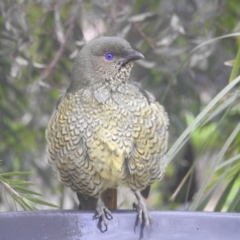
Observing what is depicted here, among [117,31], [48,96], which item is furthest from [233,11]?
[48,96]

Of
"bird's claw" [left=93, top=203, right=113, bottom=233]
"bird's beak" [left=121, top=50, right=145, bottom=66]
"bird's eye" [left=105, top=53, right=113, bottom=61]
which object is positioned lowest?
"bird's claw" [left=93, top=203, right=113, bottom=233]

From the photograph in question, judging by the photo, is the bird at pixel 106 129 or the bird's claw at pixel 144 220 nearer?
the bird's claw at pixel 144 220

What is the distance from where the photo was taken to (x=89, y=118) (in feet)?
9.93

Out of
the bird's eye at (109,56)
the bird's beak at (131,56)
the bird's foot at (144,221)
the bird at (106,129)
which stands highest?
the bird's beak at (131,56)

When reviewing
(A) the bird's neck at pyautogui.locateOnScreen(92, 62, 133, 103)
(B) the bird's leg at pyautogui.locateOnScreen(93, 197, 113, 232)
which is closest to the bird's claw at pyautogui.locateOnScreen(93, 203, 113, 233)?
(B) the bird's leg at pyautogui.locateOnScreen(93, 197, 113, 232)

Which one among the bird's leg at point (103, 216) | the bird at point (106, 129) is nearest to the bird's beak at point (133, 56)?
the bird at point (106, 129)

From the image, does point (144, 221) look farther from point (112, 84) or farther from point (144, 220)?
point (112, 84)

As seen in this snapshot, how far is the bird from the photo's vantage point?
9.87 ft

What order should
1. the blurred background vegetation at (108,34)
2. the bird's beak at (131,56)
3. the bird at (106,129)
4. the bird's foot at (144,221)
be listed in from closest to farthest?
1. the bird's foot at (144,221)
2. the bird at (106,129)
3. the bird's beak at (131,56)
4. the blurred background vegetation at (108,34)

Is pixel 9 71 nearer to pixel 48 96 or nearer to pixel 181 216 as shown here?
pixel 48 96

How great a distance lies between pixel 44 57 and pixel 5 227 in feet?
6.45

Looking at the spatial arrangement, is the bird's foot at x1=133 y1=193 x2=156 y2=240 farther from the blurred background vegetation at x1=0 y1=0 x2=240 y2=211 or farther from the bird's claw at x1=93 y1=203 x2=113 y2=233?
the blurred background vegetation at x1=0 y1=0 x2=240 y2=211

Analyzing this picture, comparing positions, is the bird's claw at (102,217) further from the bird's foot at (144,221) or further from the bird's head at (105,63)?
the bird's head at (105,63)

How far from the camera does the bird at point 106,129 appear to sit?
3010mm
